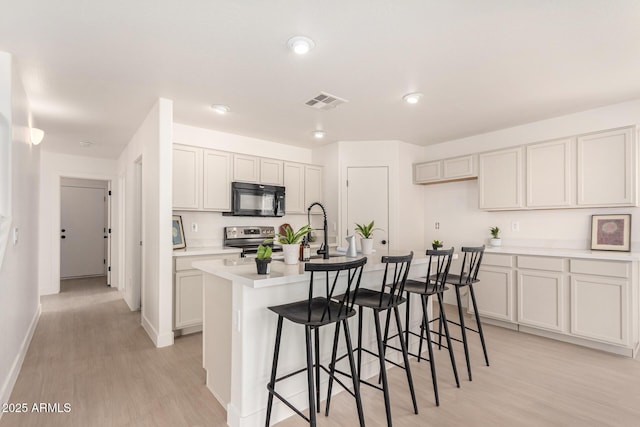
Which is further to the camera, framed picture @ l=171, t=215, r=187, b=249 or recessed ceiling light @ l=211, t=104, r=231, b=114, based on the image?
framed picture @ l=171, t=215, r=187, b=249

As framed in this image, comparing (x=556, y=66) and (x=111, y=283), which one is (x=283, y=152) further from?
(x=111, y=283)

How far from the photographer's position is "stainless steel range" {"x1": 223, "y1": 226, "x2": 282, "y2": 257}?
14.4 feet

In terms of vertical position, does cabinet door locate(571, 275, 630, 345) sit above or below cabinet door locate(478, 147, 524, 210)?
below

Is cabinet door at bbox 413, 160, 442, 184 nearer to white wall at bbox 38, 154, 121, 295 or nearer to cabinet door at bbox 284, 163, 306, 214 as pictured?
cabinet door at bbox 284, 163, 306, 214

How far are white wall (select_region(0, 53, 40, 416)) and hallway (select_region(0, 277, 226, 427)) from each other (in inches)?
7.2

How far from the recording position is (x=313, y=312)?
1784 millimetres

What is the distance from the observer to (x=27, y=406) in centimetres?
214

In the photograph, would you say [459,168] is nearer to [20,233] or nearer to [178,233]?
[178,233]

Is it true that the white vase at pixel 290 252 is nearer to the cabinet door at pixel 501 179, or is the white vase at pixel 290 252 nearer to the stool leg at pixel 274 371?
the stool leg at pixel 274 371

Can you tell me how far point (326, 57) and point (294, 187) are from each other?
266cm

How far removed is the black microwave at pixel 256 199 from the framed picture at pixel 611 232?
3.68 metres

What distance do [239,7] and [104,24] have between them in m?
0.86

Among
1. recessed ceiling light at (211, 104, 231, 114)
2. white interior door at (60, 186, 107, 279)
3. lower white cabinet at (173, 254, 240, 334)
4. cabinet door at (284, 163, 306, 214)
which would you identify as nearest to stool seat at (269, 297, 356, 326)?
lower white cabinet at (173, 254, 240, 334)

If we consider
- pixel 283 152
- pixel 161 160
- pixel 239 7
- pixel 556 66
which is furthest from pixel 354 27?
pixel 283 152
